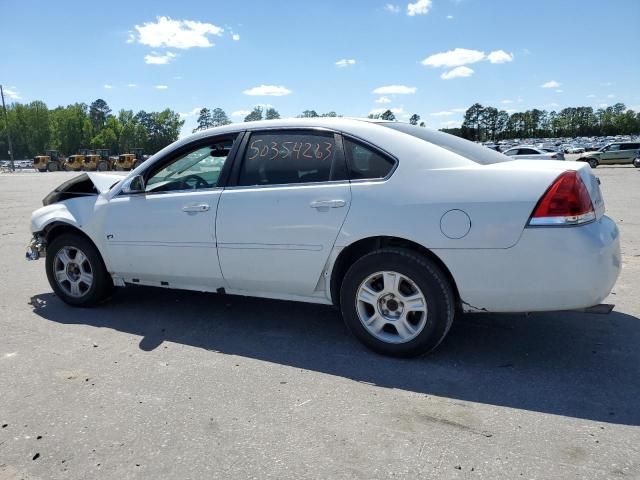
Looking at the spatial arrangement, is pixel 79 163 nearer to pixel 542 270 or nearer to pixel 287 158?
pixel 287 158

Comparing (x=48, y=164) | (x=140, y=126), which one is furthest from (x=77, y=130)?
(x=48, y=164)

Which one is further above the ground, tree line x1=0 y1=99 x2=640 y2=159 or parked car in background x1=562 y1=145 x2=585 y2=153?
tree line x1=0 y1=99 x2=640 y2=159

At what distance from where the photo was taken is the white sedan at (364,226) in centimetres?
305

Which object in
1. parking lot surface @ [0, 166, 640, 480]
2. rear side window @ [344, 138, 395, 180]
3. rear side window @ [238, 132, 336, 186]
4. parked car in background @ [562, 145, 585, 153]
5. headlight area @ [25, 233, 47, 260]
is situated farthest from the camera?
parked car in background @ [562, 145, 585, 153]

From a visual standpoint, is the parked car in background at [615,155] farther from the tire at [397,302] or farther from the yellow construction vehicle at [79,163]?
the yellow construction vehicle at [79,163]

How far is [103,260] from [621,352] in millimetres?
4306

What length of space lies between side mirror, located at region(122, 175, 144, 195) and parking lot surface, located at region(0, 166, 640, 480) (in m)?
1.15

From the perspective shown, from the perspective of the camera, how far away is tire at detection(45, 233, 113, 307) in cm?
467

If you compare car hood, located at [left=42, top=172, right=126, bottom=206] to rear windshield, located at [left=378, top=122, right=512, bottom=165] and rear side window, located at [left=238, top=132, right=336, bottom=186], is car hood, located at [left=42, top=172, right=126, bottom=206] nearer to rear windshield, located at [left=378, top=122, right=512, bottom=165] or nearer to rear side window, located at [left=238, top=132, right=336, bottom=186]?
rear side window, located at [left=238, top=132, right=336, bottom=186]

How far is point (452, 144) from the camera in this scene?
3717mm

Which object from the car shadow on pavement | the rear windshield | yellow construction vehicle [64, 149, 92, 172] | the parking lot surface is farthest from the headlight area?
A: yellow construction vehicle [64, 149, 92, 172]

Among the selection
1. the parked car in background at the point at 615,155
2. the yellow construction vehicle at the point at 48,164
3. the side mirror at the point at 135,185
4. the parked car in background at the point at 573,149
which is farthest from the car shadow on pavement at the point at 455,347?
the yellow construction vehicle at the point at 48,164

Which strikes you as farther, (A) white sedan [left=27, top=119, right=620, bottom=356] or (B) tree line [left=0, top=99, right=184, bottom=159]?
(B) tree line [left=0, top=99, right=184, bottom=159]

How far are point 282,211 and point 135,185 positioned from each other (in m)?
1.55
